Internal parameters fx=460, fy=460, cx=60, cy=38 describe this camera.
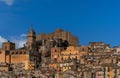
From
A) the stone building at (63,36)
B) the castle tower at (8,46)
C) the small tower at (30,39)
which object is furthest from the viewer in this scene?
the stone building at (63,36)

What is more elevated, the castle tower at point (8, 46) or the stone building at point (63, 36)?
the stone building at point (63, 36)

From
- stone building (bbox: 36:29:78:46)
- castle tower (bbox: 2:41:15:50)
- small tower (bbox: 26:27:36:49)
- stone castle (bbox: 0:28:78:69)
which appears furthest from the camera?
stone building (bbox: 36:29:78:46)

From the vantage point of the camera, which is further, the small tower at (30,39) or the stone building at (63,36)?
the stone building at (63,36)

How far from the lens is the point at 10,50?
78.6 meters

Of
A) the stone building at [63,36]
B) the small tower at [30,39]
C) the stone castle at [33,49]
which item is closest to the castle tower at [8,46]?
the stone castle at [33,49]

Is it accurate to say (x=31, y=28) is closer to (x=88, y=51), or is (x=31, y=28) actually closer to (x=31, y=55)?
(x=31, y=55)

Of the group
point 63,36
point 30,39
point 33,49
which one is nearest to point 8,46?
point 30,39

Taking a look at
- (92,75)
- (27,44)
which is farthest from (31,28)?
(92,75)

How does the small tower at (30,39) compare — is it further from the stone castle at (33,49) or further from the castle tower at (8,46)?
the castle tower at (8,46)

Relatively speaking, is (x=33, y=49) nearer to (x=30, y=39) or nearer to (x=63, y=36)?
(x=30, y=39)

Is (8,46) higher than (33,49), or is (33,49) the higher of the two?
(8,46)

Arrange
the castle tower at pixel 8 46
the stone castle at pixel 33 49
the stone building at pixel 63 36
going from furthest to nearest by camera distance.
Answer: the stone building at pixel 63 36, the castle tower at pixel 8 46, the stone castle at pixel 33 49

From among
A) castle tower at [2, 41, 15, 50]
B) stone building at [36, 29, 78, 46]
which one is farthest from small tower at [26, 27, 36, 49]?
stone building at [36, 29, 78, 46]

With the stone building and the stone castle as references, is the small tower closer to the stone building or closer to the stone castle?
the stone castle
